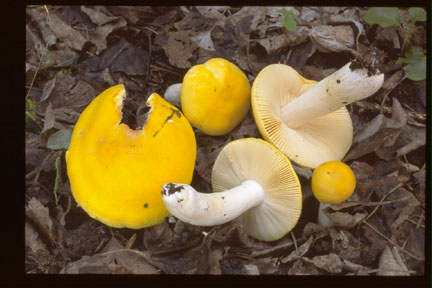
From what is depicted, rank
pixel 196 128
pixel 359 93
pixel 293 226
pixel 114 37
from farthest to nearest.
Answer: pixel 114 37 < pixel 196 128 < pixel 293 226 < pixel 359 93

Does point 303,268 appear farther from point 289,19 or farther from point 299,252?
point 289,19

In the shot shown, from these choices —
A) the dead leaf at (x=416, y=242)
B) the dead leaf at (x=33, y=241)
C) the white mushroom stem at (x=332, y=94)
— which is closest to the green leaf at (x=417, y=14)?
the white mushroom stem at (x=332, y=94)

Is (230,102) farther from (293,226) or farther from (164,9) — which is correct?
(164,9)

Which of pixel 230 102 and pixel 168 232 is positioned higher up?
pixel 230 102

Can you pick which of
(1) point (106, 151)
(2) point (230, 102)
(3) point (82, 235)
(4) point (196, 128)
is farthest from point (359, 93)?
(3) point (82, 235)

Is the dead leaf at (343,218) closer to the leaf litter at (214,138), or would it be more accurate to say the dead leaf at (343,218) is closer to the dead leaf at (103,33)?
the leaf litter at (214,138)

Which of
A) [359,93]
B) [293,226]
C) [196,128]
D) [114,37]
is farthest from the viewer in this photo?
[114,37]

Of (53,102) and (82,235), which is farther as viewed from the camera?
(53,102)
